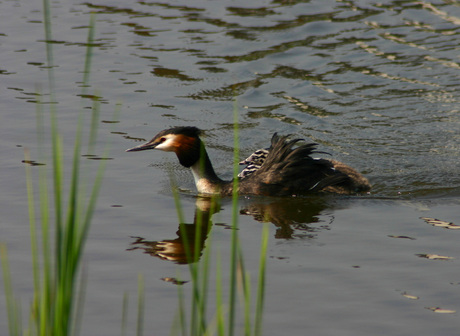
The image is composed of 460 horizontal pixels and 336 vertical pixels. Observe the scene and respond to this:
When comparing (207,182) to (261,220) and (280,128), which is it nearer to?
(261,220)

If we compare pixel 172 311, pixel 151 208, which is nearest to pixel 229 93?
pixel 151 208

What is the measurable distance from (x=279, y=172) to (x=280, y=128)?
2.54m

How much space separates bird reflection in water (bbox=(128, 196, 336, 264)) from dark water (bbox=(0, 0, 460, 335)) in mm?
40

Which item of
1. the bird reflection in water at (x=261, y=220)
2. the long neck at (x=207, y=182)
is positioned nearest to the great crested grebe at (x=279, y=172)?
the long neck at (x=207, y=182)

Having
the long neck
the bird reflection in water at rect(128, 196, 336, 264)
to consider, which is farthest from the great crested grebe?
the bird reflection in water at rect(128, 196, 336, 264)

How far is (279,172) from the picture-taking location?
9.42 m

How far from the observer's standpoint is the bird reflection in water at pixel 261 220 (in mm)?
7445

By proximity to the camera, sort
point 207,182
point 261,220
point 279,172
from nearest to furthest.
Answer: point 261,220
point 279,172
point 207,182

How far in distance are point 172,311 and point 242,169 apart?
5302mm

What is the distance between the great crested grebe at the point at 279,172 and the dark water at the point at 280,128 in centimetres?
22

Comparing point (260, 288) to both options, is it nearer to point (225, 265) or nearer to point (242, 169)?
point (225, 265)

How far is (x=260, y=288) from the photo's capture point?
11.4 ft

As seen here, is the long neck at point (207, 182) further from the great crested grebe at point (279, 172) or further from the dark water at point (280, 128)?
the dark water at point (280, 128)

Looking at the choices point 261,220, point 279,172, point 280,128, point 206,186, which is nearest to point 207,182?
point 206,186
